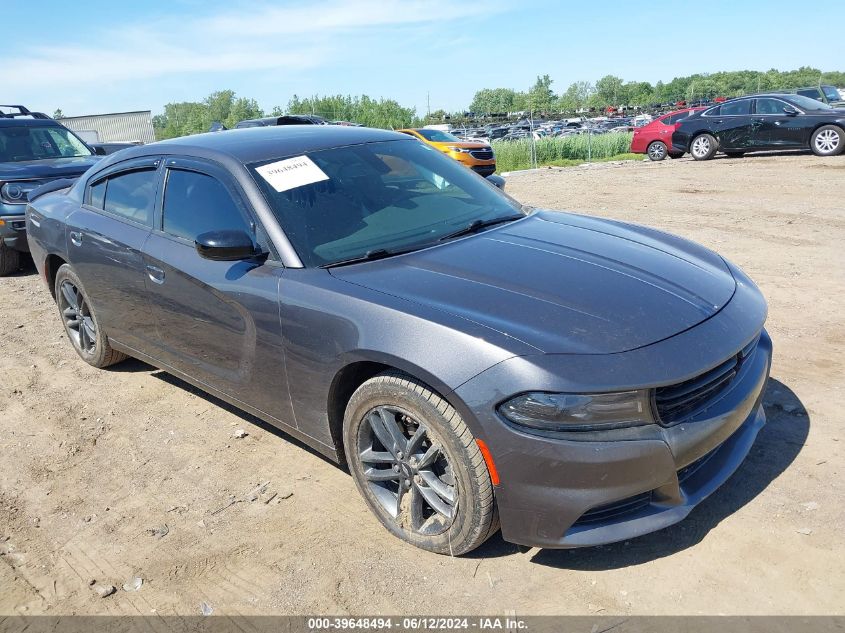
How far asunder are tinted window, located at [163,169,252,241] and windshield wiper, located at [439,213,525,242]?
3.21ft

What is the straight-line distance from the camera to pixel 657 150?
19.5 metres

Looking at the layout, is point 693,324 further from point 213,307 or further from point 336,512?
point 213,307

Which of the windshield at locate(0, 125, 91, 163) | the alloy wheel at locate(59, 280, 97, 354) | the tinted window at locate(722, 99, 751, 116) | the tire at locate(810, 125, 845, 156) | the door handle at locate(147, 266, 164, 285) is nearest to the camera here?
the door handle at locate(147, 266, 164, 285)

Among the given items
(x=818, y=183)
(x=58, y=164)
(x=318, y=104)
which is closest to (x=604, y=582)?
(x=58, y=164)

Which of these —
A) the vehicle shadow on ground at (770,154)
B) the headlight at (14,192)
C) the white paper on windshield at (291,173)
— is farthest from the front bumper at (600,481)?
the vehicle shadow on ground at (770,154)

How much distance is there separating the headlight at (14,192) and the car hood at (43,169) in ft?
0.26

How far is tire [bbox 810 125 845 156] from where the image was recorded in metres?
15.7

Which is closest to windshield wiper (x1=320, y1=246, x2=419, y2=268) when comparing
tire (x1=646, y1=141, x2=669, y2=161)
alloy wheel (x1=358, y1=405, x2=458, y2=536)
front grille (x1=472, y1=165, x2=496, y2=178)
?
alloy wheel (x1=358, y1=405, x2=458, y2=536)

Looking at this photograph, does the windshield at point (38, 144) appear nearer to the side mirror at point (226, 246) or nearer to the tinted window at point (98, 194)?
the tinted window at point (98, 194)

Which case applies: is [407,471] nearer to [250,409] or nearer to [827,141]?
[250,409]

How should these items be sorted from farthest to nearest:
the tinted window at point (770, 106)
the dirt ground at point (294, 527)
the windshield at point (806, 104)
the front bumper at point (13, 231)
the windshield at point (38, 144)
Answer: the tinted window at point (770, 106) < the windshield at point (806, 104) < the windshield at point (38, 144) < the front bumper at point (13, 231) < the dirt ground at point (294, 527)

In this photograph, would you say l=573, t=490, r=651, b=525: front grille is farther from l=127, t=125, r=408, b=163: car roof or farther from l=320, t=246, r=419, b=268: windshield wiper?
l=127, t=125, r=408, b=163: car roof

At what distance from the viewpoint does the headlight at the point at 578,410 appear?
238 cm

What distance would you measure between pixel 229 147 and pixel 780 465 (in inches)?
124
